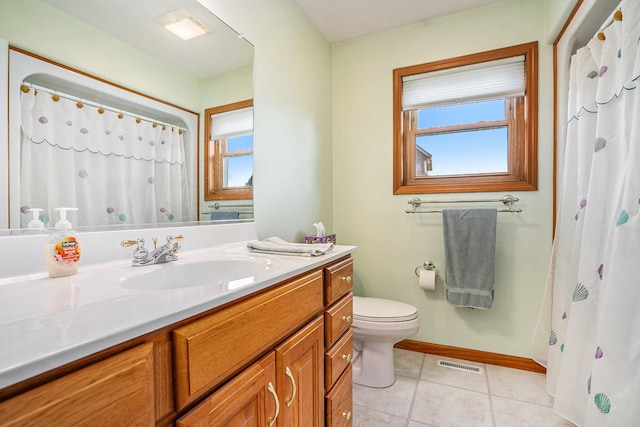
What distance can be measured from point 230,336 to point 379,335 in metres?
1.23

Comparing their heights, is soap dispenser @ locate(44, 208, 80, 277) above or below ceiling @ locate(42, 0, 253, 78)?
below

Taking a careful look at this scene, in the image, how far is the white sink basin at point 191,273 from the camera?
2.54 feet

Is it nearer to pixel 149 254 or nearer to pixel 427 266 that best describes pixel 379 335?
pixel 427 266

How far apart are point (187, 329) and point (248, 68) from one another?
1312 millimetres


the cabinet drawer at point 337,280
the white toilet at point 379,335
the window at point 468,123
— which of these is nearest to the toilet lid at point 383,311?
the white toilet at point 379,335

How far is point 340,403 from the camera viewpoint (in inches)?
44.3

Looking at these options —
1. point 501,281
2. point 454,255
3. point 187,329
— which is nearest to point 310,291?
point 187,329

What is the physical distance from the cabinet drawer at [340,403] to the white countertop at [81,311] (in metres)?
0.57

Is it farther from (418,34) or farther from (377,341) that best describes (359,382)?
(418,34)

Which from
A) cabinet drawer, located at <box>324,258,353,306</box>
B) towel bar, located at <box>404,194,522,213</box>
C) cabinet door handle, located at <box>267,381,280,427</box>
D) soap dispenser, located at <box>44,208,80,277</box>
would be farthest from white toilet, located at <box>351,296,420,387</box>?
soap dispenser, located at <box>44,208,80,277</box>

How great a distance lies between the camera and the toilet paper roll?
6.34 ft

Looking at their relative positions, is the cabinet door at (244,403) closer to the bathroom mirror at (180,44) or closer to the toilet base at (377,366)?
the bathroom mirror at (180,44)

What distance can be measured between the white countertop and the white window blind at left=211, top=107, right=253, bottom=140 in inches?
29.1

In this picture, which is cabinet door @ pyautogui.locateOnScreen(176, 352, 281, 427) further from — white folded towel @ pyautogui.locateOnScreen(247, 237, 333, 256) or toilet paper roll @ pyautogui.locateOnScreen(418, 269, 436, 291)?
toilet paper roll @ pyautogui.locateOnScreen(418, 269, 436, 291)
